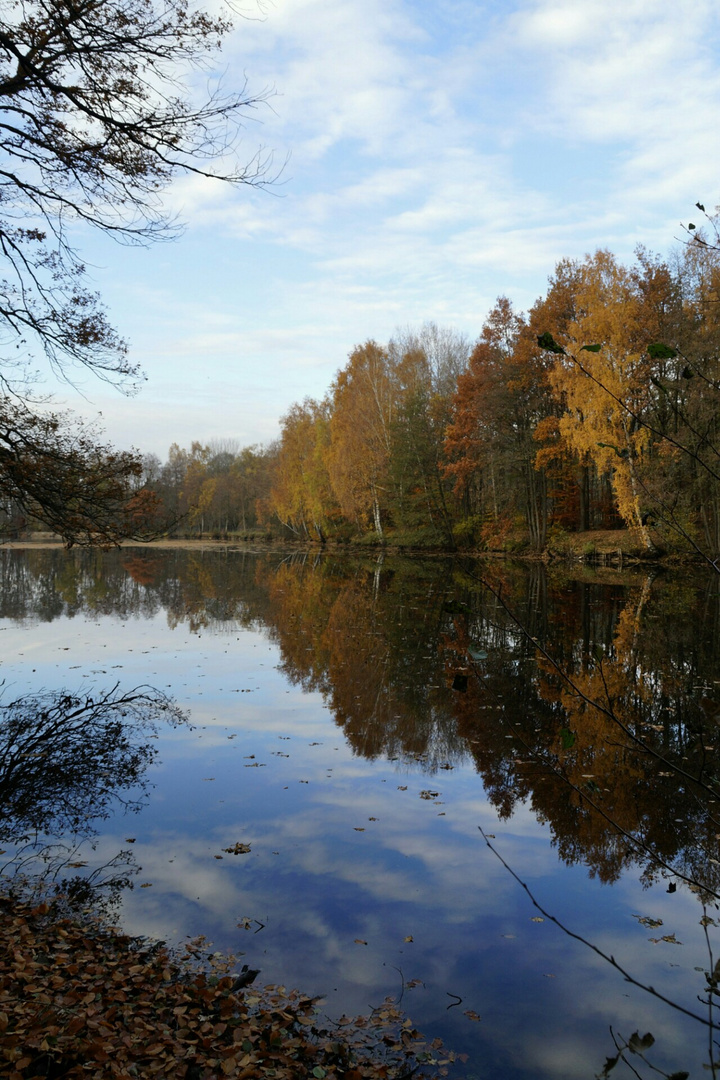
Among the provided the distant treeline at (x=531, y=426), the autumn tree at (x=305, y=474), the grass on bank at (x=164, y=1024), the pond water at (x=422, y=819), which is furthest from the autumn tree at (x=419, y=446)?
the grass on bank at (x=164, y=1024)

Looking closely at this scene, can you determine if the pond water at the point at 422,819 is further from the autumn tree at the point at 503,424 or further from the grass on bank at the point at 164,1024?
the autumn tree at the point at 503,424

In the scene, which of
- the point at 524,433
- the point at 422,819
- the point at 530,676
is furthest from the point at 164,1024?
the point at 524,433

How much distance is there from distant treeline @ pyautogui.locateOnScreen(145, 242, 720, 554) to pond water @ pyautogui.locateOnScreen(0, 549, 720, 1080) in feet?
10.5

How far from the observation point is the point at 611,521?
124ft

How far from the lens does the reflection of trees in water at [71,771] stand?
17.9 feet

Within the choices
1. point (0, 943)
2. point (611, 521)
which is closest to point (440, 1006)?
point (0, 943)

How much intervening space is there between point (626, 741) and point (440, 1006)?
5139mm

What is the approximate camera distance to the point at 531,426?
1403 inches

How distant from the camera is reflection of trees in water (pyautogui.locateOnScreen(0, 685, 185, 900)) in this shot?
5445mm

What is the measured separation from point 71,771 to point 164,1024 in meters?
4.31

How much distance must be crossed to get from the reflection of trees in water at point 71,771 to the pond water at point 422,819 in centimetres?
4

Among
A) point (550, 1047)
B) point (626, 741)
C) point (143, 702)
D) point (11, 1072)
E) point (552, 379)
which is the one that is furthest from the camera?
point (552, 379)

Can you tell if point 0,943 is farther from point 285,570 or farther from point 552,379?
point 285,570

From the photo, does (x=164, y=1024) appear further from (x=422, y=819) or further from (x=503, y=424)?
(x=503, y=424)
